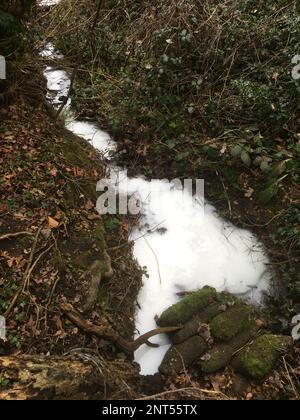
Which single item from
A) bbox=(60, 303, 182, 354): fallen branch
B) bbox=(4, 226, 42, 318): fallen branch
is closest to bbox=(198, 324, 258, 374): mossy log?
bbox=(60, 303, 182, 354): fallen branch

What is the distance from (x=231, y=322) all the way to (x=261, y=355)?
39 cm

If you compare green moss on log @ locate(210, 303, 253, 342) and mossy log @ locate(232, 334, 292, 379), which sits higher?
green moss on log @ locate(210, 303, 253, 342)

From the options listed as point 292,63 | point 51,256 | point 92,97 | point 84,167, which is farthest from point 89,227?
point 292,63

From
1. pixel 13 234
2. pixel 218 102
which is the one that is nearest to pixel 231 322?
pixel 13 234

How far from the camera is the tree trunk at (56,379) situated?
2.49 meters

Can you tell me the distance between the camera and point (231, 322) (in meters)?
3.85

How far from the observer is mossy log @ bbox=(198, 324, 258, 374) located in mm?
3658

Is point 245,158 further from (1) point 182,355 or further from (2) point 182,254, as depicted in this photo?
(1) point 182,355

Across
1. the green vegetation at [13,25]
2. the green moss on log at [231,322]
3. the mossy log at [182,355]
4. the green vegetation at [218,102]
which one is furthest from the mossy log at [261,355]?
the green vegetation at [13,25]

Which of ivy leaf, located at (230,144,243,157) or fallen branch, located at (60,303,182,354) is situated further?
ivy leaf, located at (230,144,243,157)

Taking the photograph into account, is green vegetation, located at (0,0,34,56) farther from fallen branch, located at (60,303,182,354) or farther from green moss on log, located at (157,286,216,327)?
green moss on log, located at (157,286,216,327)

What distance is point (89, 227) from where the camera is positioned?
406cm

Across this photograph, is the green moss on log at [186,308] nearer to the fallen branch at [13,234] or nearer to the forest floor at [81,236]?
the forest floor at [81,236]

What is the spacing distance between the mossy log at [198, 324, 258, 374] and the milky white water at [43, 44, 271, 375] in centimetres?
42
